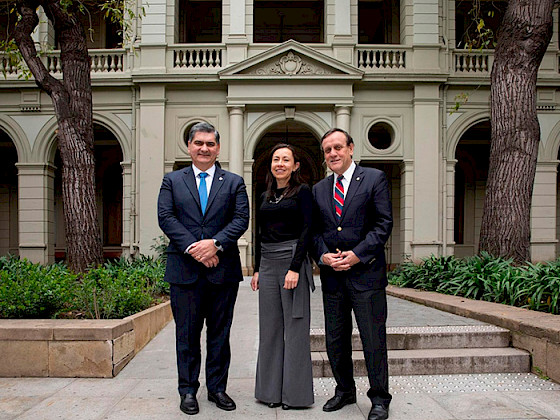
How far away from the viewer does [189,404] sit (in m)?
3.95

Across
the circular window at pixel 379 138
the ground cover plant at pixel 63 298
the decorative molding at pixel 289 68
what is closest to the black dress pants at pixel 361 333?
the ground cover plant at pixel 63 298

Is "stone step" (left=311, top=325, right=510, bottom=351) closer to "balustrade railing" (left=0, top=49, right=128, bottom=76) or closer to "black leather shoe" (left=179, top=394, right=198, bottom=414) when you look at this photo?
"black leather shoe" (left=179, top=394, right=198, bottom=414)

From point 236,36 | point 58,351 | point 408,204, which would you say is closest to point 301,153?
point 408,204

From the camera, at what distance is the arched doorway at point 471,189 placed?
18.6 meters

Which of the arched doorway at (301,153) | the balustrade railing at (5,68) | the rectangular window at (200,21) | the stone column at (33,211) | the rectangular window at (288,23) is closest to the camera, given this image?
the balustrade railing at (5,68)

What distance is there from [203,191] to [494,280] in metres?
5.61

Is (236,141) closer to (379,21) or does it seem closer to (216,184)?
(379,21)

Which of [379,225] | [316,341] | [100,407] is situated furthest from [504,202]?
[100,407]

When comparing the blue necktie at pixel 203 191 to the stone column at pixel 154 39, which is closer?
the blue necktie at pixel 203 191

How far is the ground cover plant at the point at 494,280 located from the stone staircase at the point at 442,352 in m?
1.08

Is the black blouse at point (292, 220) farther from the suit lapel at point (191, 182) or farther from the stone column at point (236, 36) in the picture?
the stone column at point (236, 36)

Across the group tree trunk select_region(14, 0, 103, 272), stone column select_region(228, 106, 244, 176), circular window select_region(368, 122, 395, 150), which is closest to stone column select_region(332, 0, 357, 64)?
circular window select_region(368, 122, 395, 150)

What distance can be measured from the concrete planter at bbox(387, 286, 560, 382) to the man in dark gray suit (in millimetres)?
2049

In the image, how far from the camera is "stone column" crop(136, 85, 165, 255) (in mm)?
15156
